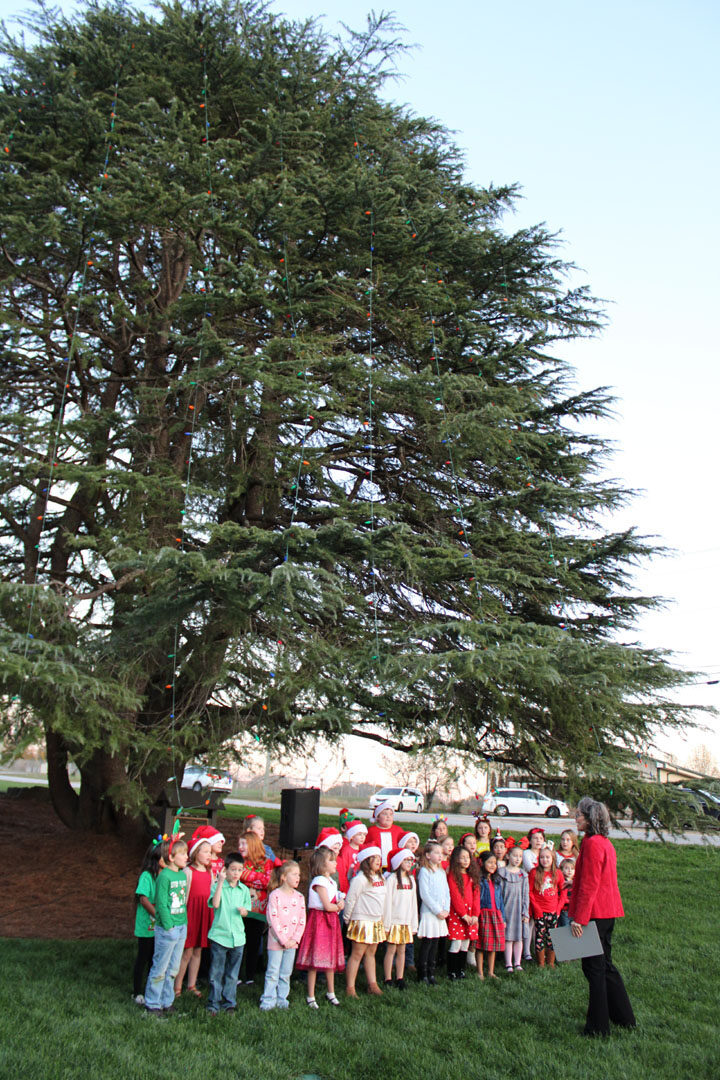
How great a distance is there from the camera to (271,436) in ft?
33.5

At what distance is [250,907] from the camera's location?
20.1ft

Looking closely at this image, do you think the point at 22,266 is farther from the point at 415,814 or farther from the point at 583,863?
the point at 415,814

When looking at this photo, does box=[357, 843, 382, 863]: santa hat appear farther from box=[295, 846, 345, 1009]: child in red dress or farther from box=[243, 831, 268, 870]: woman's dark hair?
box=[243, 831, 268, 870]: woman's dark hair

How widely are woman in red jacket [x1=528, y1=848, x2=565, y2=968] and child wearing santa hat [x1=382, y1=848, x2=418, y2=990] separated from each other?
1.72 meters

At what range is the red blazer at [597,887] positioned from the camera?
17.1ft

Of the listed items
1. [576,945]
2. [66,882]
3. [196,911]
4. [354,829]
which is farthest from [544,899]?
[66,882]

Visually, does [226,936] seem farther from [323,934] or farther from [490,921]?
[490,921]

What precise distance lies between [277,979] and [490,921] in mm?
2371

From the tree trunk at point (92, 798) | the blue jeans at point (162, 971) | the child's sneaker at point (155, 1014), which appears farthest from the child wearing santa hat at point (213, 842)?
the tree trunk at point (92, 798)

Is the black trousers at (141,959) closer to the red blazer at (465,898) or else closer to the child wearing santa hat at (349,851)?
the child wearing santa hat at (349,851)

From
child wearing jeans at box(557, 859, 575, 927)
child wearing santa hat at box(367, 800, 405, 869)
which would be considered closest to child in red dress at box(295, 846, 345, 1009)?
child wearing santa hat at box(367, 800, 405, 869)

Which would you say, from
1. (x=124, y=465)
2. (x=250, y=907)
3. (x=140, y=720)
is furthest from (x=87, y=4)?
(x=250, y=907)

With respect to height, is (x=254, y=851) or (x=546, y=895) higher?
(x=254, y=851)

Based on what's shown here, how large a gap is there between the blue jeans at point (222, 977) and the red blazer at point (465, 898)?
220 centimetres
